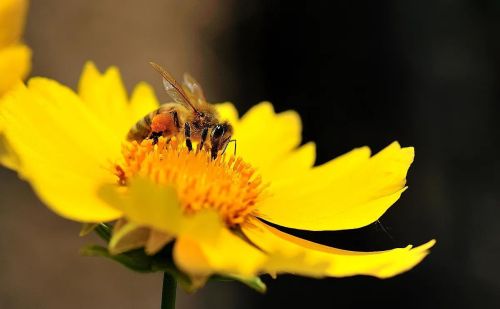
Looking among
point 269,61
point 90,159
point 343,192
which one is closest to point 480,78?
point 269,61

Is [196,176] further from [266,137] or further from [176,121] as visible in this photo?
[266,137]

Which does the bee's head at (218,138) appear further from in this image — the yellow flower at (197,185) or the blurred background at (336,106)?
the blurred background at (336,106)

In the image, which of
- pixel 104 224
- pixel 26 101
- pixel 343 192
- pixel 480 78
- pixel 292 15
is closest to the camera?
pixel 104 224

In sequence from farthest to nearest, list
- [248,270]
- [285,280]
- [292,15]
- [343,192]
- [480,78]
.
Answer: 1. [292,15]
2. [285,280]
3. [480,78]
4. [343,192]
5. [248,270]

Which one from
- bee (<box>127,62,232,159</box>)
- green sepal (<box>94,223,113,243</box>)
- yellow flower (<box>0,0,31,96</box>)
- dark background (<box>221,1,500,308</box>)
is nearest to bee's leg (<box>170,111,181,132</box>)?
bee (<box>127,62,232,159</box>)

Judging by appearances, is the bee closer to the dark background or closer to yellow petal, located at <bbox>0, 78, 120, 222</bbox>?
yellow petal, located at <bbox>0, 78, 120, 222</bbox>

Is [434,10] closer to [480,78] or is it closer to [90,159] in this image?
[480,78]

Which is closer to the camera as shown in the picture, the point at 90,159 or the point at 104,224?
the point at 104,224
